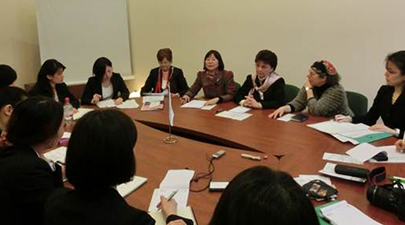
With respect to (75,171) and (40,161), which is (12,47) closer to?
(40,161)

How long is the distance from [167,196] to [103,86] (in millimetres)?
2505

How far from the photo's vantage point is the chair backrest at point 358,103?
3.00 metres

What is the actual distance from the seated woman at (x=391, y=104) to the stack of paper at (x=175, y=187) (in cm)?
147

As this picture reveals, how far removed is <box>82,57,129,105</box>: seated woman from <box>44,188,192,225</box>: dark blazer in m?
2.46

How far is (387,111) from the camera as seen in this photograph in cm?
268

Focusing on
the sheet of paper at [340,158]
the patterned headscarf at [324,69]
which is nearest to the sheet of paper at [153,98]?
the patterned headscarf at [324,69]

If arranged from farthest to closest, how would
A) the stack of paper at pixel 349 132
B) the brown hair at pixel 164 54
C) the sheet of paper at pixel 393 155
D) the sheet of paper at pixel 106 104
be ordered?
the brown hair at pixel 164 54, the sheet of paper at pixel 106 104, the stack of paper at pixel 349 132, the sheet of paper at pixel 393 155

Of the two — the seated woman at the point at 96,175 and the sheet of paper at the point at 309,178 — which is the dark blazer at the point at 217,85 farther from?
the seated woman at the point at 96,175

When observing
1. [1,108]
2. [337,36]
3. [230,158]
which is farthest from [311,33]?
[1,108]

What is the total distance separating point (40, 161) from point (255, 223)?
3.56 ft

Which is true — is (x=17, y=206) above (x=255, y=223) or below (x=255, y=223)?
below

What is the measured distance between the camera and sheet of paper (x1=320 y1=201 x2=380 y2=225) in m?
1.29

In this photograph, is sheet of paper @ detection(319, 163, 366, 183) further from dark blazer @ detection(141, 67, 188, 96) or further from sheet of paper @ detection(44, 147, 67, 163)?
dark blazer @ detection(141, 67, 188, 96)

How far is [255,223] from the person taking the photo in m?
0.68
